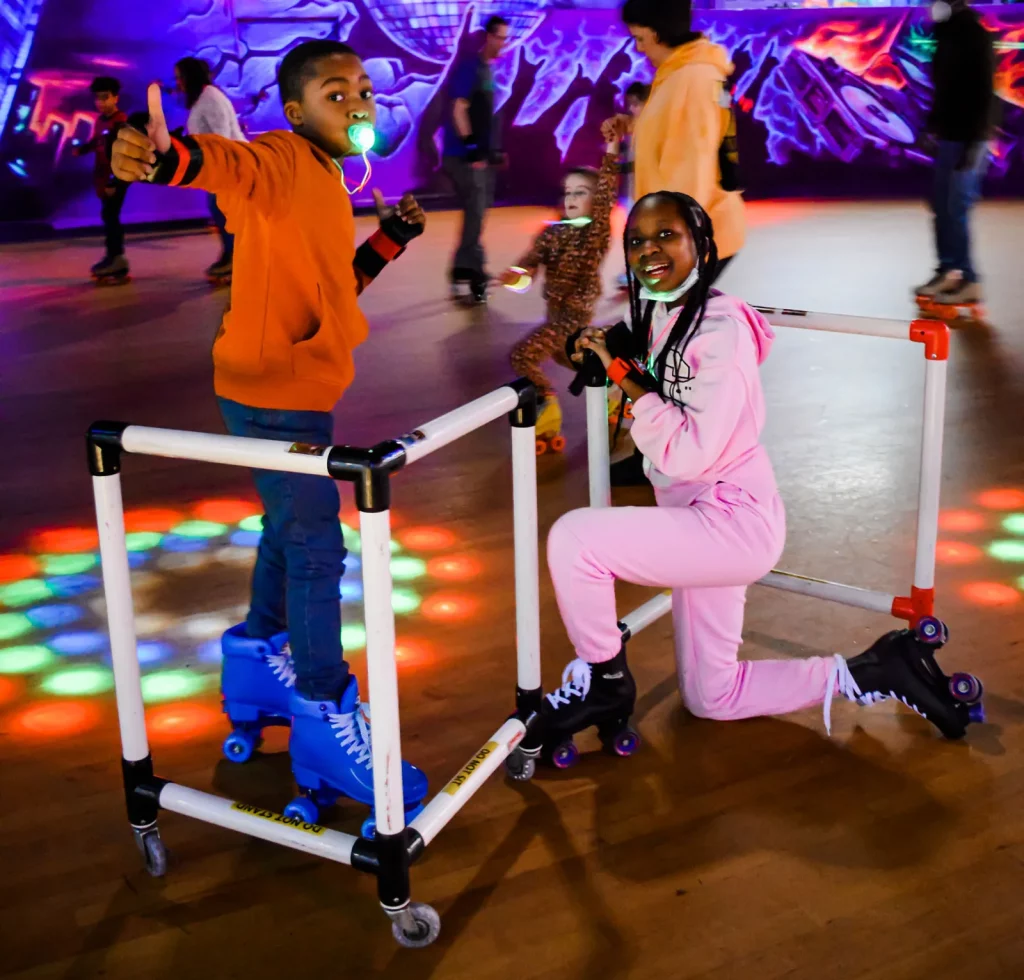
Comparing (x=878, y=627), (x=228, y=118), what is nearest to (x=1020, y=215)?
(x=228, y=118)

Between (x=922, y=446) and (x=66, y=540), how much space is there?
2458 millimetres

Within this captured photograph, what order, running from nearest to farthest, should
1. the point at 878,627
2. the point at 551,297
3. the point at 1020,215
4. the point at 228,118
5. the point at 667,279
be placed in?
1. the point at 667,279
2. the point at 878,627
3. the point at 551,297
4. the point at 228,118
5. the point at 1020,215

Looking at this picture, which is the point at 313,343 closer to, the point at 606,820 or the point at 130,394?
the point at 606,820

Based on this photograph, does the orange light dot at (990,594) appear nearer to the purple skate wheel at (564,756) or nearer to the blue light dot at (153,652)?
the purple skate wheel at (564,756)

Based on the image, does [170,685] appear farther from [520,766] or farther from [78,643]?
[520,766]

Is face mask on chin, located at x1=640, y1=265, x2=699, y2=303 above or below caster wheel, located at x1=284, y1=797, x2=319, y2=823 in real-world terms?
above

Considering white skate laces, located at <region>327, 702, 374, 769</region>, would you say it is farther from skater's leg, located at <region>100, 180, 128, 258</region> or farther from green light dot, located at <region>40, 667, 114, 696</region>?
skater's leg, located at <region>100, 180, 128, 258</region>

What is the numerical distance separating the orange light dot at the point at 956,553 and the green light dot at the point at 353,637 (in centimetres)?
159

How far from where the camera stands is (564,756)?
98.0 inches

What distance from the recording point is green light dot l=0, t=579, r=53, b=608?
132 inches

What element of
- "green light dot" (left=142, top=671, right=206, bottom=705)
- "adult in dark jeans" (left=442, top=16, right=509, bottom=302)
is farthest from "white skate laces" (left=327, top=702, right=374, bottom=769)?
"adult in dark jeans" (left=442, top=16, right=509, bottom=302)

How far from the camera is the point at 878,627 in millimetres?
3074

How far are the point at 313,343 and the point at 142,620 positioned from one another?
1295 mm

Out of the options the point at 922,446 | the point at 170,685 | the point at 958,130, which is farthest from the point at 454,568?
the point at 958,130
